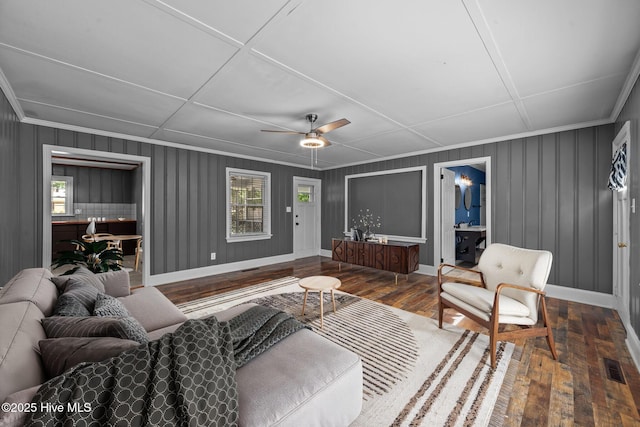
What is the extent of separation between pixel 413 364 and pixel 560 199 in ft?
11.6

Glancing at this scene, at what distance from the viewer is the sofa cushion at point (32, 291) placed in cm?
145

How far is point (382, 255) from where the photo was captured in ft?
16.0

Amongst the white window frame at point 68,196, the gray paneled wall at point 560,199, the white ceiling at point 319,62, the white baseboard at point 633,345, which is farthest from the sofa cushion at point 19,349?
the white window frame at point 68,196

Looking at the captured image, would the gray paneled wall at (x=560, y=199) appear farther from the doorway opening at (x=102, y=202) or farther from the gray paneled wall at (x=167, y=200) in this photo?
the doorway opening at (x=102, y=202)

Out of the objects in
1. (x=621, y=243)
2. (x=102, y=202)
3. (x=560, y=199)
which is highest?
(x=102, y=202)

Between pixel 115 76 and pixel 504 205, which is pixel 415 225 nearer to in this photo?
pixel 504 205

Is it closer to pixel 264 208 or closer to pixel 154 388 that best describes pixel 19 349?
pixel 154 388

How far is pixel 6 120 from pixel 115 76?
1.49 metres

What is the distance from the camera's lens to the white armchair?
7.32 ft

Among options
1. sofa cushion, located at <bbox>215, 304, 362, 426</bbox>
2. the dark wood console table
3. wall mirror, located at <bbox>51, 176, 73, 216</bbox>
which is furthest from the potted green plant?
wall mirror, located at <bbox>51, 176, 73, 216</bbox>

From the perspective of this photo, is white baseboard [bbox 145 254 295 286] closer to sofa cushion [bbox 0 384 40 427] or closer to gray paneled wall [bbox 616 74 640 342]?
sofa cushion [bbox 0 384 40 427]

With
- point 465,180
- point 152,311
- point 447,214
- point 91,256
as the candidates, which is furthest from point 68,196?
point 465,180

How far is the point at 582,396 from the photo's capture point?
6.06ft

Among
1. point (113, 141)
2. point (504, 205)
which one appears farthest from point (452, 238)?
point (113, 141)
